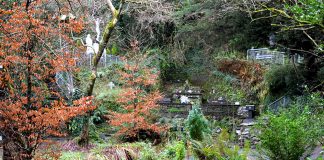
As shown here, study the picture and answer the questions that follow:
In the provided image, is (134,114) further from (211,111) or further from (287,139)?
(287,139)

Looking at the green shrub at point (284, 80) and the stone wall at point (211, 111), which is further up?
the green shrub at point (284, 80)

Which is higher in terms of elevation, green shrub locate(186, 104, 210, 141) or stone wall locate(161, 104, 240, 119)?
green shrub locate(186, 104, 210, 141)

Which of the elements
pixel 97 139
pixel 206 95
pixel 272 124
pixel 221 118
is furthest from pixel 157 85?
pixel 272 124

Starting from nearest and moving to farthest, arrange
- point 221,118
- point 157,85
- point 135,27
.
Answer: point 221,118, point 157,85, point 135,27

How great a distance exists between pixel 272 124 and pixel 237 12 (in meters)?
7.86

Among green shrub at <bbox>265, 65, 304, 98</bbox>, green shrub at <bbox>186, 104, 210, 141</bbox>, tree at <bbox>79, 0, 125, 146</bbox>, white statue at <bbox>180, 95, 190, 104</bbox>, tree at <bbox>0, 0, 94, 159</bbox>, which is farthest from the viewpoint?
white statue at <bbox>180, 95, 190, 104</bbox>

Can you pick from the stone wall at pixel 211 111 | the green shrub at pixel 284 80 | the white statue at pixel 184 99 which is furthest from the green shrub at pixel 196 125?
the white statue at pixel 184 99

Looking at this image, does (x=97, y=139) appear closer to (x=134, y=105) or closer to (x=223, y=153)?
(x=134, y=105)

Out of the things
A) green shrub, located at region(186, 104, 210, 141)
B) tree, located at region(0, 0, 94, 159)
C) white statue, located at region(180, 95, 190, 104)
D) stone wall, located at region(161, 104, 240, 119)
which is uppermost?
tree, located at region(0, 0, 94, 159)

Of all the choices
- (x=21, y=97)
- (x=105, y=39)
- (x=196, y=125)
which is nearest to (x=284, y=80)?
(x=196, y=125)

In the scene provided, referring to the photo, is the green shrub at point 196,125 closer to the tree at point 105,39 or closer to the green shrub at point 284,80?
the tree at point 105,39

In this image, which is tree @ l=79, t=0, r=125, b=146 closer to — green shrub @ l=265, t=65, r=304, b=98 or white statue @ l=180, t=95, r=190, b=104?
green shrub @ l=265, t=65, r=304, b=98

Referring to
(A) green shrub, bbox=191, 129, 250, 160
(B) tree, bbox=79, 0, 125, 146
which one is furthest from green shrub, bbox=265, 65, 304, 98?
(B) tree, bbox=79, 0, 125, 146

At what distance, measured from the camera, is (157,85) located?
787 inches
